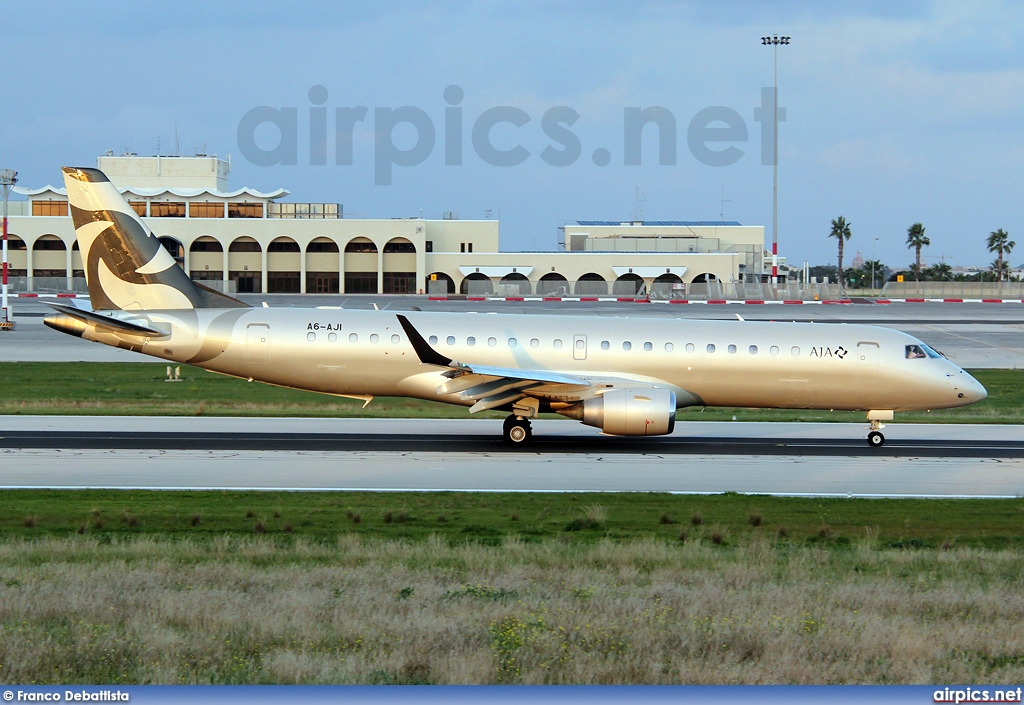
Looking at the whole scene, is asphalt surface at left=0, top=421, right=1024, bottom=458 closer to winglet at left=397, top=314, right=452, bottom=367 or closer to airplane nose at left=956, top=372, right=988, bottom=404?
airplane nose at left=956, top=372, right=988, bottom=404

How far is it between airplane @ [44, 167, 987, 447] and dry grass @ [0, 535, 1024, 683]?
38.2 ft

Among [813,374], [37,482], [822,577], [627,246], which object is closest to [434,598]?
[822,577]

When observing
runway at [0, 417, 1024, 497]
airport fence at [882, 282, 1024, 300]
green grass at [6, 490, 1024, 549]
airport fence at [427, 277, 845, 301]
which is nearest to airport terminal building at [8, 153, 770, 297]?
airport fence at [427, 277, 845, 301]

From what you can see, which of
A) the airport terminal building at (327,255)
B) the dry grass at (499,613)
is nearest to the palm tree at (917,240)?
the airport terminal building at (327,255)

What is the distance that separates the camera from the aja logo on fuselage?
27500 millimetres

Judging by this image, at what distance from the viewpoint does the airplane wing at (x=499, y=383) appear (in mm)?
25359

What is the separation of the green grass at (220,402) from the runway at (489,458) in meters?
1.84

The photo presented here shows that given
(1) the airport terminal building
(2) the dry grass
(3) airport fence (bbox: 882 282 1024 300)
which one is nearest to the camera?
(2) the dry grass

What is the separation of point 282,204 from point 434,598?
10689cm

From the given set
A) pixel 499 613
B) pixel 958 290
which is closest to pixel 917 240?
pixel 958 290

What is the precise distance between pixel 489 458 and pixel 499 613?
14.1 metres

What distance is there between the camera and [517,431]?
26.9 meters

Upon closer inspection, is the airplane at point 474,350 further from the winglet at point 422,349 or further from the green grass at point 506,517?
the green grass at point 506,517

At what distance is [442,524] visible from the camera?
57.7ft
